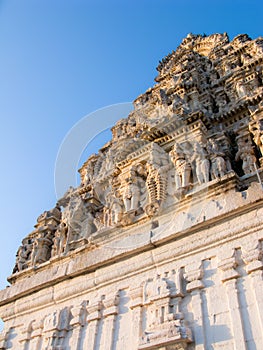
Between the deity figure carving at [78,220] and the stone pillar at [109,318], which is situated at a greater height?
the deity figure carving at [78,220]

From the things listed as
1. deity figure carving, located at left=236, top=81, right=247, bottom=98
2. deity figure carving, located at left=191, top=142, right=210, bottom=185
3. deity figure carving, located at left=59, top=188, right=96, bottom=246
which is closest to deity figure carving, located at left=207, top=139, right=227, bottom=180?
deity figure carving, located at left=191, top=142, right=210, bottom=185

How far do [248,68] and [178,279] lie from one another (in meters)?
9.21

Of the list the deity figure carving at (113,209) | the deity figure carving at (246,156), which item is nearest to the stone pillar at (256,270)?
the deity figure carving at (246,156)

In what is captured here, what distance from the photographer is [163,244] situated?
8047 mm

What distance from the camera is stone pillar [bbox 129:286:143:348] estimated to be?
6917 mm

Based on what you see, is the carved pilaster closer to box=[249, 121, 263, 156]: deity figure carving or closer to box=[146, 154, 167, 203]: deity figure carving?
box=[146, 154, 167, 203]: deity figure carving

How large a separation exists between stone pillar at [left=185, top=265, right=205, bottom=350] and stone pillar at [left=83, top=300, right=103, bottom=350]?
6.84 ft

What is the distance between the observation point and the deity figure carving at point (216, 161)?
8.67 meters

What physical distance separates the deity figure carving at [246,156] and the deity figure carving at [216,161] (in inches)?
24.2

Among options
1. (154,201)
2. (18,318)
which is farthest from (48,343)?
(154,201)

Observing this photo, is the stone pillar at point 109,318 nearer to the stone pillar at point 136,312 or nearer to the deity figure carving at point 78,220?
the stone pillar at point 136,312

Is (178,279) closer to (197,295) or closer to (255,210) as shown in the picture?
(197,295)

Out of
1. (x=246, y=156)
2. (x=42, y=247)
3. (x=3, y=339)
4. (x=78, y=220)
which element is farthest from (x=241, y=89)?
(x=3, y=339)

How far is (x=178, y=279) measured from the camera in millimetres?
7105
